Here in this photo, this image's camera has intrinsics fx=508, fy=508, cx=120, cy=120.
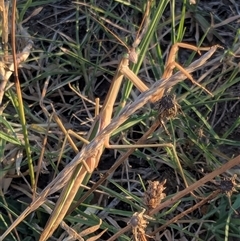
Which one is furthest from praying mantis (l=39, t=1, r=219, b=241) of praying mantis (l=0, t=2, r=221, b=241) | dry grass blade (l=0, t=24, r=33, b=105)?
dry grass blade (l=0, t=24, r=33, b=105)

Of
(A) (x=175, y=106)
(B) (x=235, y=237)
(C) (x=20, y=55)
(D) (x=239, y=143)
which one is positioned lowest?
(B) (x=235, y=237)

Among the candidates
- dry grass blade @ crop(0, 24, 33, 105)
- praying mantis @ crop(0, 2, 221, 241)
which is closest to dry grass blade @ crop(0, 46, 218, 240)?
praying mantis @ crop(0, 2, 221, 241)

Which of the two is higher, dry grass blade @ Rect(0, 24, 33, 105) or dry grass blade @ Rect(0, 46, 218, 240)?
dry grass blade @ Rect(0, 46, 218, 240)

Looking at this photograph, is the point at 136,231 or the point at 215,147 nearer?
the point at 136,231

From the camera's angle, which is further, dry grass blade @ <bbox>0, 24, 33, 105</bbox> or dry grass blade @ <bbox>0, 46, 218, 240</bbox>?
dry grass blade @ <bbox>0, 24, 33, 105</bbox>

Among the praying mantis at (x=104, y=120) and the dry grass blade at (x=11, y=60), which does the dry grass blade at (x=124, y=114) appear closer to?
the praying mantis at (x=104, y=120)

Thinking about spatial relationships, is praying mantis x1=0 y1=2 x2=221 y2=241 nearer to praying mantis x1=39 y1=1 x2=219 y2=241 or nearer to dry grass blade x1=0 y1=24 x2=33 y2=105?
praying mantis x1=39 y1=1 x2=219 y2=241

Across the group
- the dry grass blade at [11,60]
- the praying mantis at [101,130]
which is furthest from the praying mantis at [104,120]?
the dry grass blade at [11,60]

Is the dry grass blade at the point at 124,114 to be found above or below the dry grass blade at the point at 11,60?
above

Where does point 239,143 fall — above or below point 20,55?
below

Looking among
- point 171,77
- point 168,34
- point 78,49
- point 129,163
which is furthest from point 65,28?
point 171,77

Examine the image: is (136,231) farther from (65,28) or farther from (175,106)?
(65,28)
